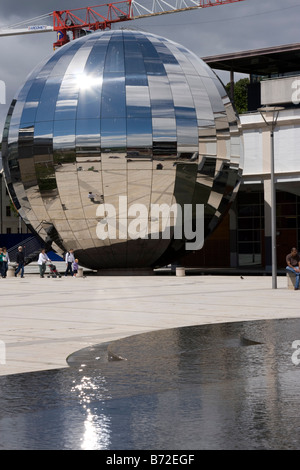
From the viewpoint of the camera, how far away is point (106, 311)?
19.3 metres

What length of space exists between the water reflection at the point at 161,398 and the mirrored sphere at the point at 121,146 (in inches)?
856

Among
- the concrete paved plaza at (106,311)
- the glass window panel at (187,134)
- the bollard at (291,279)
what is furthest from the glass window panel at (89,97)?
the bollard at (291,279)

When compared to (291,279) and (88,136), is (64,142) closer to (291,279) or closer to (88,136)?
(88,136)

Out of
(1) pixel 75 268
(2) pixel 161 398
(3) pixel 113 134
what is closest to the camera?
(2) pixel 161 398

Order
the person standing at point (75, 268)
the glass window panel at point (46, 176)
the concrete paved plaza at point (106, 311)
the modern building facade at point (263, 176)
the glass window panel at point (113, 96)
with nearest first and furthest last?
the concrete paved plaza at point (106, 311)
the glass window panel at point (113, 96)
the glass window panel at point (46, 176)
the person standing at point (75, 268)
the modern building facade at point (263, 176)

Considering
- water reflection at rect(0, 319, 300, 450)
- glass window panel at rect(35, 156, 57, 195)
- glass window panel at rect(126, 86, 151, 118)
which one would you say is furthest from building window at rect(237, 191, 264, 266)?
water reflection at rect(0, 319, 300, 450)

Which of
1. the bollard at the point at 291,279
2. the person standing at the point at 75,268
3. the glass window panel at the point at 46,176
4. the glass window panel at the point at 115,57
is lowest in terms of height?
the person standing at the point at 75,268

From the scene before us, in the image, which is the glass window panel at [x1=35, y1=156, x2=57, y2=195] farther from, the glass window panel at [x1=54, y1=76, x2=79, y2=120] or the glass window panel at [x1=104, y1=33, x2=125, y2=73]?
Answer: the glass window panel at [x1=104, y1=33, x2=125, y2=73]

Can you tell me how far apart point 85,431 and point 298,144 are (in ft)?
117

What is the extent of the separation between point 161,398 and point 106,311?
10.7 meters

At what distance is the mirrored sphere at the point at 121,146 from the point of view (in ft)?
113

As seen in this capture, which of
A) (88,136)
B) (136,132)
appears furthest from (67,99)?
(136,132)

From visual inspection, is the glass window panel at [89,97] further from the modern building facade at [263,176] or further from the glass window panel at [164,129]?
the modern building facade at [263,176]

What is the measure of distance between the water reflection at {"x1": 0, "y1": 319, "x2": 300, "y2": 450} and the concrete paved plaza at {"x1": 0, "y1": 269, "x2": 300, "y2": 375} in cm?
90
